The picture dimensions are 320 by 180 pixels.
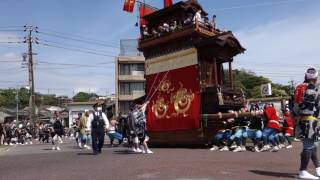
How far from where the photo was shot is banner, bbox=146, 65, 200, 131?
1878 centimetres

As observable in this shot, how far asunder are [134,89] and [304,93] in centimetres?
5450

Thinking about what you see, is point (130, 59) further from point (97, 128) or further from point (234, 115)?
point (97, 128)

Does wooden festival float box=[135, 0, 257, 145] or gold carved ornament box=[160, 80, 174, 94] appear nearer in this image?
wooden festival float box=[135, 0, 257, 145]

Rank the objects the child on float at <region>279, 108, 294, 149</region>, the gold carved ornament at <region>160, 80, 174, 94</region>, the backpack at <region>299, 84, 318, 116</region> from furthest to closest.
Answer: the gold carved ornament at <region>160, 80, 174, 94</region> → the child on float at <region>279, 108, 294, 149</region> → the backpack at <region>299, 84, 318, 116</region>

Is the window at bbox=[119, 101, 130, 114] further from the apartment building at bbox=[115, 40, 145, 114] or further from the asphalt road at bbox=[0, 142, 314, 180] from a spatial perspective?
the asphalt road at bbox=[0, 142, 314, 180]

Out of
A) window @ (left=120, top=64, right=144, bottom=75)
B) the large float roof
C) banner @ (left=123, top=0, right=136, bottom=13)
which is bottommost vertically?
the large float roof

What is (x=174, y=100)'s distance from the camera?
19688mm

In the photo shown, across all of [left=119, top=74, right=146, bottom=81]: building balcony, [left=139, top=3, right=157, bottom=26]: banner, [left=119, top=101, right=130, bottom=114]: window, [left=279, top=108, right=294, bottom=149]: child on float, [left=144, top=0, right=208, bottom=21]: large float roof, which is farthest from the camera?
[left=119, top=74, right=146, bottom=81]: building balcony

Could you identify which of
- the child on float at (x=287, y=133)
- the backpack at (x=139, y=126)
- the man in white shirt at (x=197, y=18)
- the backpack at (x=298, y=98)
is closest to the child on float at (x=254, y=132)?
the child on float at (x=287, y=133)

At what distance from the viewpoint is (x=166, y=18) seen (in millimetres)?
21469

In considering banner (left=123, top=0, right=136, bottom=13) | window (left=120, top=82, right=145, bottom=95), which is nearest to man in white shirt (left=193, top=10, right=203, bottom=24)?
Answer: banner (left=123, top=0, right=136, bottom=13)

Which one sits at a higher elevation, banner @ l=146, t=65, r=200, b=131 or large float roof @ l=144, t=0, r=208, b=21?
large float roof @ l=144, t=0, r=208, b=21

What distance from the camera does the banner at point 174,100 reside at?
18.8 metres

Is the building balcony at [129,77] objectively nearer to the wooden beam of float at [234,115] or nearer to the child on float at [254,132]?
the wooden beam of float at [234,115]
